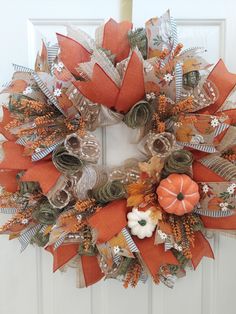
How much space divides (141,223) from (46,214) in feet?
0.85

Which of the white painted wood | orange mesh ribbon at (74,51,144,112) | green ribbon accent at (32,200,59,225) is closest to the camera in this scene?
orange mesh ribbon at (74,51,144,112)

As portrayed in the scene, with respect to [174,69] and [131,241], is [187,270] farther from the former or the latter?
[174,69]

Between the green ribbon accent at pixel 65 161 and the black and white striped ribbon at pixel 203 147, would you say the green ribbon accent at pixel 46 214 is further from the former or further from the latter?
the black and white striped ribbon at pixel 203 147

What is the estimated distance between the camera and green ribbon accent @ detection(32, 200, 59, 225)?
1.00 m

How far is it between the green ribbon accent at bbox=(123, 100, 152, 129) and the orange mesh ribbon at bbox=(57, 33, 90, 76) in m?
0.18

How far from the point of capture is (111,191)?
0.96 metres

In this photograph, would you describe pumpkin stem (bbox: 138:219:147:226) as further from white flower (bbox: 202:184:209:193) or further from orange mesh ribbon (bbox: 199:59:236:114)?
orange mesh ribbon (bbox: 199:59:236:114)

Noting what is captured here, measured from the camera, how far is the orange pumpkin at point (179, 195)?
931 millimetres

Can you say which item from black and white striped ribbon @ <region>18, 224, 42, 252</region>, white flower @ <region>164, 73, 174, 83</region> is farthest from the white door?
white flower @ <region>164, 73, 174, 83</region>

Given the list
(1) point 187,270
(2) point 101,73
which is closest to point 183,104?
(2) point 101,73

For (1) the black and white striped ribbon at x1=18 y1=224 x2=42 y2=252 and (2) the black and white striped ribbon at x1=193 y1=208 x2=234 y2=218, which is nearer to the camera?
(2) the black and white striped ribbon at x1=193 y1=208 x2=234 y2=218

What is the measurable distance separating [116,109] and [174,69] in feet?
0.58

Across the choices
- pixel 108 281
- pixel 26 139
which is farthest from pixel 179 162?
pixel 108 281

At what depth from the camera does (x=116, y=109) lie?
975mm
